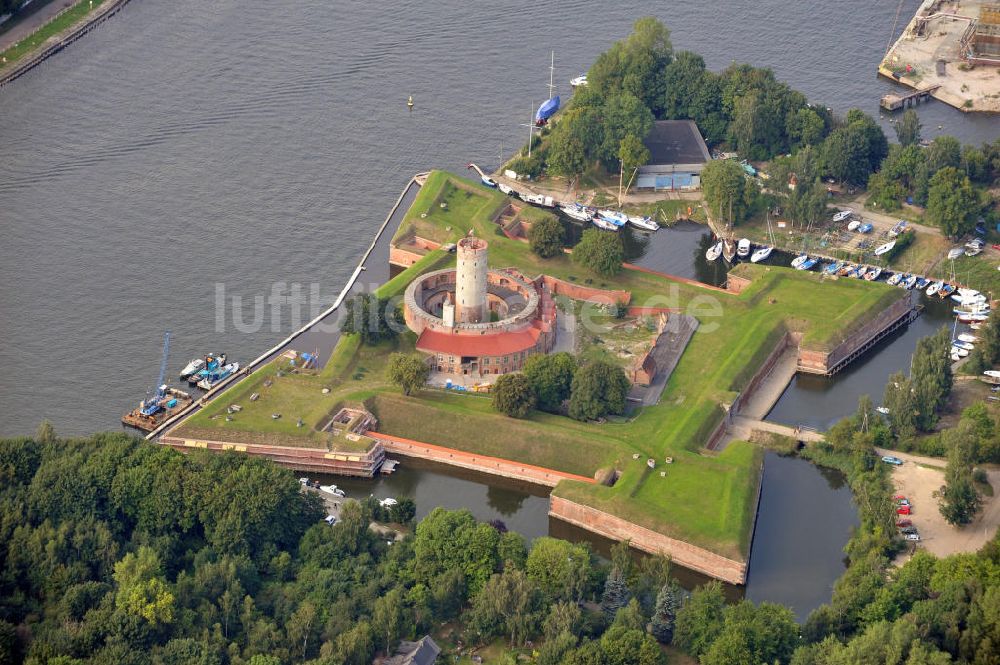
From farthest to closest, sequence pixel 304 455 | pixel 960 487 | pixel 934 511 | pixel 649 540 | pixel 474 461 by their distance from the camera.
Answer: pixel 474 461
pixel 304 455
pixel 934 511
pixel 960 487
pixel 649 540

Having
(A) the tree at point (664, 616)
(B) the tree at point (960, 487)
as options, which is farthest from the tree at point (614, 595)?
(B) the tree at point (960, 487)

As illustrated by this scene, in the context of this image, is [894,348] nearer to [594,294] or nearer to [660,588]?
[594,294]

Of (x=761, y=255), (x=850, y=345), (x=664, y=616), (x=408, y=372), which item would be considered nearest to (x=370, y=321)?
(x=408, y=372)

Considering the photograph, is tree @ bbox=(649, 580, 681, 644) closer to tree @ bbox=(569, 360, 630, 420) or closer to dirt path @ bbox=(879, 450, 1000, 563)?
dirt path @ bbox=(879, 450, 1000, 563)

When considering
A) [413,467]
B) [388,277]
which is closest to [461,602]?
[413,467]

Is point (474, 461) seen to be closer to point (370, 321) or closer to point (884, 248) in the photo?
point (370, 321)

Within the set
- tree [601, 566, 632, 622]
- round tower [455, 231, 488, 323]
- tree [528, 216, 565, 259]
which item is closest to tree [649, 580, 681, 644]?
tree [601, 566, 632, 622]
